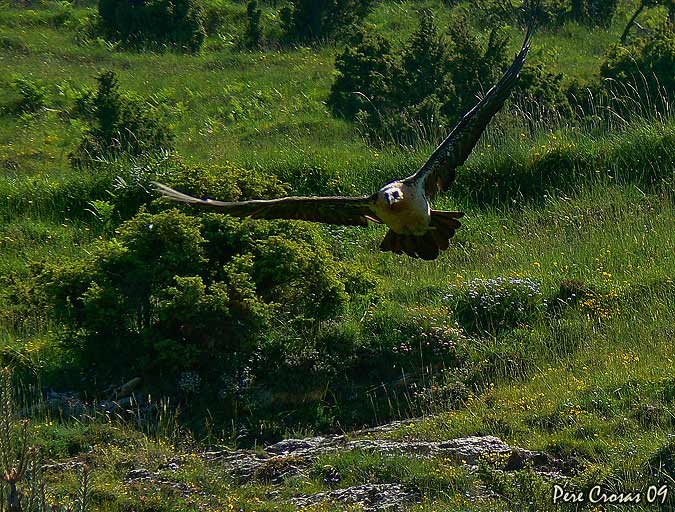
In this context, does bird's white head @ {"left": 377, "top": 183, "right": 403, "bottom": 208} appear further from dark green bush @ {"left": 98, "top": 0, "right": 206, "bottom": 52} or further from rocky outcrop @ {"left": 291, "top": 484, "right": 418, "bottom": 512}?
dark green bush @ {"left": 98, "top": 0, "right": 206, "bottom": 52}

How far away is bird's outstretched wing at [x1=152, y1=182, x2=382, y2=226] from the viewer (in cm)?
816

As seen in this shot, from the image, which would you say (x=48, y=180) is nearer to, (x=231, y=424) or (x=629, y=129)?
(x=231, y=424)

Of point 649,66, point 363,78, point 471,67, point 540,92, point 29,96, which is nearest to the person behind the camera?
point 540,92

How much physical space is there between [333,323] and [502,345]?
1.45m

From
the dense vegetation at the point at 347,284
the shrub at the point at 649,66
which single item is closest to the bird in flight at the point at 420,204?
the dense vegetation at the point at 347,284

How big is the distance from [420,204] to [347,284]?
2.58 metres

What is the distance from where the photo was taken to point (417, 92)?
49.8 feet

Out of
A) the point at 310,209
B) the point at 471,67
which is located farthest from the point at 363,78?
the point at 310,209

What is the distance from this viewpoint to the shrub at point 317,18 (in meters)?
19.7

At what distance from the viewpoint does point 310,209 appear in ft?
28.6

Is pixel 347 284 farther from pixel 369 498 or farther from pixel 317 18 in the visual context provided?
pixel 317 18

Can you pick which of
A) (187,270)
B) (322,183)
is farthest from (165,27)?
(187,270)

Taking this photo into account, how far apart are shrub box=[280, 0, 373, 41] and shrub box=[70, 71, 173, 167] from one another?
5.76 metres

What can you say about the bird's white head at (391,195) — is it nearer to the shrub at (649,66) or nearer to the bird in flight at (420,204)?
the bird in flight at (420,204)
